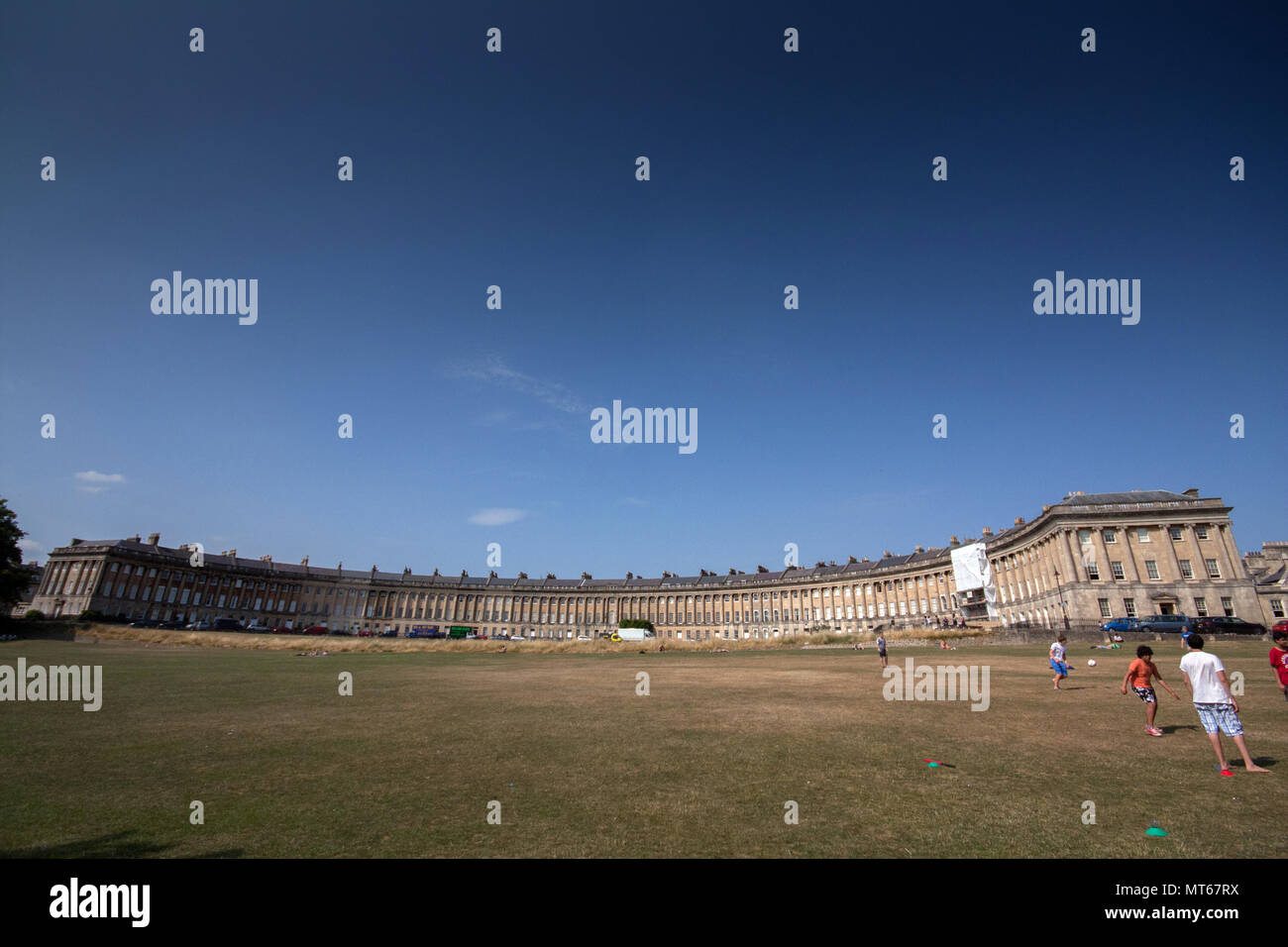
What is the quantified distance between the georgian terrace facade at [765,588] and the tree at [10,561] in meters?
47.2

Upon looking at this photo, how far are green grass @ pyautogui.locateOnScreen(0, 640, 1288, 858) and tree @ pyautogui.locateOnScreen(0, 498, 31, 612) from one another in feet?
226

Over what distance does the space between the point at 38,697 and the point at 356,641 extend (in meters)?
47.4

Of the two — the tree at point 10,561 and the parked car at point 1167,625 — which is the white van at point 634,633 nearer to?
the parked car at point 1167,625

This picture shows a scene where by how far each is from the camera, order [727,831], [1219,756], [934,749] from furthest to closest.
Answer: [934,749], [1219,756], [727,831]

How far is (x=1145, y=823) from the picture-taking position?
285 inches

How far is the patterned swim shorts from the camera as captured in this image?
9.92 m

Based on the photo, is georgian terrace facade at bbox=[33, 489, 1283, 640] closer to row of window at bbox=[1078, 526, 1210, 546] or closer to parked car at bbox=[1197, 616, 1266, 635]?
row of window at bbox=[1078, 526, 1210, 546]

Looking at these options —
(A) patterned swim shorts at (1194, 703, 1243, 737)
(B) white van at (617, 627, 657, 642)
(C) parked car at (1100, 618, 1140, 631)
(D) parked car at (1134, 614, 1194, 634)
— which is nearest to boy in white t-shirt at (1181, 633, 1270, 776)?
(A) patterned swim shorts at (1194, 703, 1243, 737)

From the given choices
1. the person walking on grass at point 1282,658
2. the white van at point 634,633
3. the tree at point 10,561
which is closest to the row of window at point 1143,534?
the white van at point 634,633

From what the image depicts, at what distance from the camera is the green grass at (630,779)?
6684mm

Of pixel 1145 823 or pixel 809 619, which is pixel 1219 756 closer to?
pixel 1145 823
